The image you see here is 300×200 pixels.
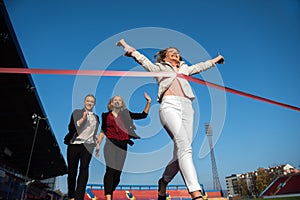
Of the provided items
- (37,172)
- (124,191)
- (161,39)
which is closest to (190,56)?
(161,39)

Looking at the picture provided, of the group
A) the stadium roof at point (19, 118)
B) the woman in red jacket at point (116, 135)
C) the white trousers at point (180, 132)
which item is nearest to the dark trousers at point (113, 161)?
the woman in red jacket at point (116, 135)

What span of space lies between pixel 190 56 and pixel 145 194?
386 inches

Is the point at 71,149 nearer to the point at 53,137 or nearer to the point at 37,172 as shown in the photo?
the point at 53,137

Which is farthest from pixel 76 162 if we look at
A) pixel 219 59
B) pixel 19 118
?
pixel 19 118

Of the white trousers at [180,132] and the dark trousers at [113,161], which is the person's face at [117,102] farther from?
the white trousers at [180,132]

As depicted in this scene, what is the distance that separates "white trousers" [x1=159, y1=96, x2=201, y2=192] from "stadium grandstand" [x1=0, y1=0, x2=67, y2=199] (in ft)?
24.5

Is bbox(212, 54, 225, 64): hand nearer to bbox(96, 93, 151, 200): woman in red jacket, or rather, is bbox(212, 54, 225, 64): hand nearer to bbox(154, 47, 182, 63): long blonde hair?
bbox(154, 47, 182, 63): long blonde hair

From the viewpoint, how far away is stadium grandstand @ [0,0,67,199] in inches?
376

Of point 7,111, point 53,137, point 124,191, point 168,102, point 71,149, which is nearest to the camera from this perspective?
point 168,102

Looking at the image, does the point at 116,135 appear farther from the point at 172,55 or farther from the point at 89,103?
the point at 172,55

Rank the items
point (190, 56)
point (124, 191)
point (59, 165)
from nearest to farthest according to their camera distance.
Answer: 1. point (190, 56)
2. point (124, 191)
3. point (59, 165)

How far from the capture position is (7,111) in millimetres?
15547

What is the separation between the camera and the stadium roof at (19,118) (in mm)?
9398

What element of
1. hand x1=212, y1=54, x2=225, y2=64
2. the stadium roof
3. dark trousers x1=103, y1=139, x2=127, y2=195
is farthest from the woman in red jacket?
the stadium roof
